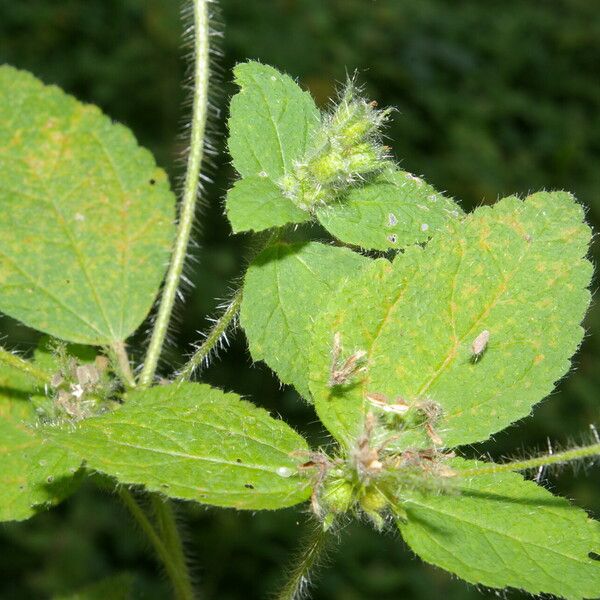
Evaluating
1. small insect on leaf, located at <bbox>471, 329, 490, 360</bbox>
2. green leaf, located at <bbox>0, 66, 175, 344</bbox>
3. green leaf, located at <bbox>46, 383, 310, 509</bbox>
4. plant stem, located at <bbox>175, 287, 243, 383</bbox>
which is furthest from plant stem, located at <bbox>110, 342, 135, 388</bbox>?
small insect on leaf, located at <bbox>471, 329, 490, 360</bbox>

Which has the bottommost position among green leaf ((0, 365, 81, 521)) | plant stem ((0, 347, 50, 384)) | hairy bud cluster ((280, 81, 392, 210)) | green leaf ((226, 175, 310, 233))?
green leaf ((0, 365, 81, 521))

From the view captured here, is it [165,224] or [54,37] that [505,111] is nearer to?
[54,37]

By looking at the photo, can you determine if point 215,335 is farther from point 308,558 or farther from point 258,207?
point 308,558

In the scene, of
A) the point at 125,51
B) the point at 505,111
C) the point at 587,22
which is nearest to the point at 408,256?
the point at 125,51

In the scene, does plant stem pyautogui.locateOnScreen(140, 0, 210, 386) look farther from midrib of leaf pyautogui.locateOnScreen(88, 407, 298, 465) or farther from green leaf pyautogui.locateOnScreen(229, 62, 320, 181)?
midrib of leaf pyautogui.locateOnScreen(88, 407, 298, 465)

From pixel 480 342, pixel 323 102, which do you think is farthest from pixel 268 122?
pixel 323 102

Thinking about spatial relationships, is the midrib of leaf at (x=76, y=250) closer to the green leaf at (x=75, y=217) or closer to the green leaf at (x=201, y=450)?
the green leaf at (x=75, y=217)
